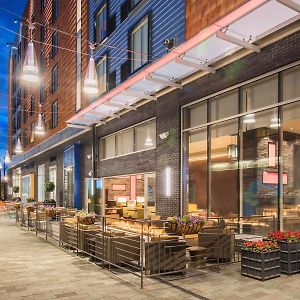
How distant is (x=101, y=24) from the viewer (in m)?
22.3

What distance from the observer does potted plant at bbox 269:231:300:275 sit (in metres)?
8.30

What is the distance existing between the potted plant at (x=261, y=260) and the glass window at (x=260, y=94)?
430cm

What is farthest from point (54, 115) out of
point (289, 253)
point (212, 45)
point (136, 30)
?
point (289, 253)

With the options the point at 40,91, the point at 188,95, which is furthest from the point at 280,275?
the point at 40,91

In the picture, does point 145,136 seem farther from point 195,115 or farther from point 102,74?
point 102,74

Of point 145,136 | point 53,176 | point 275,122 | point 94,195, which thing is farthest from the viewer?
point 53,176

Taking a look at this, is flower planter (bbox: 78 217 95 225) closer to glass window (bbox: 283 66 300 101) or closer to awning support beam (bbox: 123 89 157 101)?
awning support beam (bbox: 123 89 157 101)

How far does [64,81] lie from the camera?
2823cm

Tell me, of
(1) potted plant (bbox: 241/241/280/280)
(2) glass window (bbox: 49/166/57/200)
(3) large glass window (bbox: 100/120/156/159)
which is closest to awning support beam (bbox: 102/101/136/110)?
(3) large glass window (bbox: 100/120/156/159)

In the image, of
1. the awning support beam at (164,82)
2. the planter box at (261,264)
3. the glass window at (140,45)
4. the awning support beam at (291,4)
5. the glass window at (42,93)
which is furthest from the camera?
the glass window at (42,93)

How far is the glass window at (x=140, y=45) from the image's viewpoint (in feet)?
56.2

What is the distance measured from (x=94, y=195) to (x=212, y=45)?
1414 cm

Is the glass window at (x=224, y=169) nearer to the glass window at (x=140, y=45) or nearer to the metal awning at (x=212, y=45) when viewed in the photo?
the metal awning at (x=212, y=45)

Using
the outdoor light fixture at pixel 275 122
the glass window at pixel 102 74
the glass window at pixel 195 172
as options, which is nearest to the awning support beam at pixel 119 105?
the glass window at pixel 102 74
